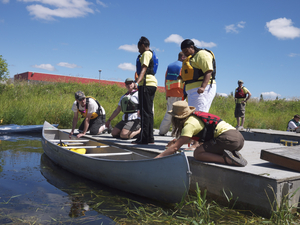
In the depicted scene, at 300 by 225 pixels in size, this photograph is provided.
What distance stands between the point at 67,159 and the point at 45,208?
59.8 inches

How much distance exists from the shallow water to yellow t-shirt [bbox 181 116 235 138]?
1.21m

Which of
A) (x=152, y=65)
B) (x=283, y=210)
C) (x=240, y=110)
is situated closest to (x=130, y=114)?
(x=152, y=65)

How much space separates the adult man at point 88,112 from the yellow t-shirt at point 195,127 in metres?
3.26

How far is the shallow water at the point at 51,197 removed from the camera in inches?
113

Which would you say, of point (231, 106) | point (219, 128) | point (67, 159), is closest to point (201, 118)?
point (219, 128)

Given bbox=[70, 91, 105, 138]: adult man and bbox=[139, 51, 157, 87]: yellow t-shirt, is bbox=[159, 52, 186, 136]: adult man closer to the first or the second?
bbox=[139, 51, 157, 87]: yellow t-shirt

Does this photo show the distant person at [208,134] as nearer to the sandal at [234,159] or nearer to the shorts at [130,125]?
the sandal at [234,159]

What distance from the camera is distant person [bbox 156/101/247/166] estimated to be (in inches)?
121

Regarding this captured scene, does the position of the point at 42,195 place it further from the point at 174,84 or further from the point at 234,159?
the point at 174,84

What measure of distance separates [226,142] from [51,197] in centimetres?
248

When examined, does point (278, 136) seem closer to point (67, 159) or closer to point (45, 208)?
point (67, 159)

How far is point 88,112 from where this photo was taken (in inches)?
230

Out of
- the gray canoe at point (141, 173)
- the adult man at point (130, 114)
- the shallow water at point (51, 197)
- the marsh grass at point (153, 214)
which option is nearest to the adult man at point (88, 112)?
the adult man at point (130, 114)

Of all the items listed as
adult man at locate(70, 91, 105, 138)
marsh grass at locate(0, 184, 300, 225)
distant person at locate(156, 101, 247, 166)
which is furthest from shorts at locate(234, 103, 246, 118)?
marsh grass at locate(0, 184, 300, 225)
